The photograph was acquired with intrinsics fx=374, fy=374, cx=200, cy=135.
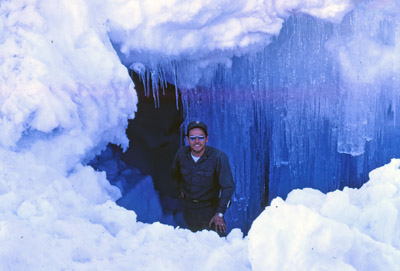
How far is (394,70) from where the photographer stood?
15.4ft

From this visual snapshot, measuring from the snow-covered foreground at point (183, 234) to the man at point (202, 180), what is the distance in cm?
78

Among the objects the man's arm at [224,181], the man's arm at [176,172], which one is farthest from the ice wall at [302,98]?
the man's arm at [224,181]

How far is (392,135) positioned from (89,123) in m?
4.42

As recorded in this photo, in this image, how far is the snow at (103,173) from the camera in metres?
1.56

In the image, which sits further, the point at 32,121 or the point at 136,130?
the point at 136,130

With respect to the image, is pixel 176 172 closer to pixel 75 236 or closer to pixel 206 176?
pixel 206 176

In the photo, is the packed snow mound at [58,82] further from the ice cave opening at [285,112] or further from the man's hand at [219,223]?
the man's hand at [219,223]

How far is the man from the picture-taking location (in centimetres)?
296

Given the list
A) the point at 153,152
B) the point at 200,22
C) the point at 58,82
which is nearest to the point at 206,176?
the point at 58,82

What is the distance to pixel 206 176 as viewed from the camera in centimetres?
304

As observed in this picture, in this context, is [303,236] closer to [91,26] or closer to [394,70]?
[91,26]

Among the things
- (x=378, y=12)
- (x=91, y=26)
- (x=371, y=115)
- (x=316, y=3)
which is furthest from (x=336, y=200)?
(x=371, y=115)

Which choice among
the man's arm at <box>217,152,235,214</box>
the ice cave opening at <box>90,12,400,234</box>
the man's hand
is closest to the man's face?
the man's arm at <box>217,152,235,214</box>

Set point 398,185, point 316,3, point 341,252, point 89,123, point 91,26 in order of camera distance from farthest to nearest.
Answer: point 316,3, point 91,26, point 89,123, point 398,185, point 341,252
